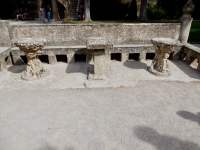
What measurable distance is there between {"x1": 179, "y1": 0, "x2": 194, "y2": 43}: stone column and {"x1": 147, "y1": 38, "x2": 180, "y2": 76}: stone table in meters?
2.04

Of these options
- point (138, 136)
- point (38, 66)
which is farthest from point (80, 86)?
point (138, 136)

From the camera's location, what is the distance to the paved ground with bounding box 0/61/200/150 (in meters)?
3.11

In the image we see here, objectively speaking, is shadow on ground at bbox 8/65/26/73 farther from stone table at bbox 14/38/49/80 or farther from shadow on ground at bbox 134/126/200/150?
shadow on ground at bbox 134/126/200/150

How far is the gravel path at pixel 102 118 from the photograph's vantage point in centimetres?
308

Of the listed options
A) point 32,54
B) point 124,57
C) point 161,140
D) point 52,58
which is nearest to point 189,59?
point 124,57

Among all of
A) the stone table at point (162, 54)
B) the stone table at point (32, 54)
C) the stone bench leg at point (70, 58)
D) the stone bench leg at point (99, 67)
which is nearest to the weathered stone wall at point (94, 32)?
the stone bench leg at point (70, 58)

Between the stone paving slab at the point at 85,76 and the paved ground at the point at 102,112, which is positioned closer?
the paved ground at the point at 102,112

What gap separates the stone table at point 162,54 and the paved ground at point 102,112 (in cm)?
30

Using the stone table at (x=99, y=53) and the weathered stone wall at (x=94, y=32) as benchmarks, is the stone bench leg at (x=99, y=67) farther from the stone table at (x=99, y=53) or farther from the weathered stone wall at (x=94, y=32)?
the weathered stone wall at (x=94, y=32)

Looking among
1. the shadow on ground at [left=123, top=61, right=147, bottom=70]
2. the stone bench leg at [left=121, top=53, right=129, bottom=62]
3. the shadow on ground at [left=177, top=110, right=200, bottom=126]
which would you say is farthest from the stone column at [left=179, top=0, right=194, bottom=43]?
the shadow on ground at [left=177, top=110, right=200, bottom=126]

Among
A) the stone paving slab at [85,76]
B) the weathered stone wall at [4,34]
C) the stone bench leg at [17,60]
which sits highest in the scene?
the weathered stone wall at [4,34]

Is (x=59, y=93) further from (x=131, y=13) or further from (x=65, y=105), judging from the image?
(x=131, y=13)

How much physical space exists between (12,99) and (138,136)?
332 centimetres

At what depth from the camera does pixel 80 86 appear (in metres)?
5.03
